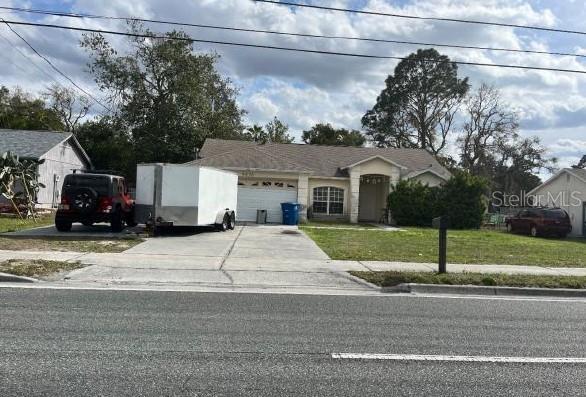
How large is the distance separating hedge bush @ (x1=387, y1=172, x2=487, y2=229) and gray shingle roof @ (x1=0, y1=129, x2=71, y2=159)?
20380mm

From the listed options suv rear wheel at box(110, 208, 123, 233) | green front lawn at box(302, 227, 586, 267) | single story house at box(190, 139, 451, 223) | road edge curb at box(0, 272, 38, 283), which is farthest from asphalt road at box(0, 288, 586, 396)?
single story house at box(190, 139, 451, 223)

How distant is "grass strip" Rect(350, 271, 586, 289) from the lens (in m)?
11.1

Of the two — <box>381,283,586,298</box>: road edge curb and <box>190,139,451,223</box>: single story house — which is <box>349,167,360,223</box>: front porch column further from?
<box>381,283,586,298</box>: road edge curb

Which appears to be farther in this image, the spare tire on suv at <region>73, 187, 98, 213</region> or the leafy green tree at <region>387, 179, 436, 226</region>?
the leafy green tree at <region>387, 179, 436, 226</region>

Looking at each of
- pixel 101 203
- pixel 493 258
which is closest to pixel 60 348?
pixel 493 258

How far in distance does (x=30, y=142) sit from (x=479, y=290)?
99.0 feet

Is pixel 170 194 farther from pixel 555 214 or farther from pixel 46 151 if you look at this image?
pixel 555 214

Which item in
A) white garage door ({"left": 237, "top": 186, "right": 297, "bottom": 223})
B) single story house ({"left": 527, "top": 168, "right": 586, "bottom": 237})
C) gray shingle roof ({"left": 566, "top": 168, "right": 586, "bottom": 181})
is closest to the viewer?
white garage door ({"left": 237, "top": 186, "right": 297, "bottom": 223})

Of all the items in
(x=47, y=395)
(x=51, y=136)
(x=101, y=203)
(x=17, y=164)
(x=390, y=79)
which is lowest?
(x=47, y=395)

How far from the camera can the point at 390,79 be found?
65.2m

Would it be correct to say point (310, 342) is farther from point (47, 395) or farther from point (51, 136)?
point (51, 136)

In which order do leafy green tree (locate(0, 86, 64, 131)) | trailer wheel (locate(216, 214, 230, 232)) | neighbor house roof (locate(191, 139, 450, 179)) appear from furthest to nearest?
leafy green tree (locate(0, 86, 64, 131)), neighbor house roof (locate(191, 139, 450, 179)), trailer wheel (locate(216, 214, 230, 232))

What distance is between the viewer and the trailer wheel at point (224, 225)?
22.3 m

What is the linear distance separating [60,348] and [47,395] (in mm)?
1402
